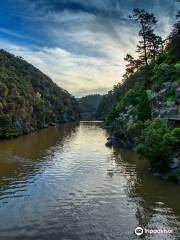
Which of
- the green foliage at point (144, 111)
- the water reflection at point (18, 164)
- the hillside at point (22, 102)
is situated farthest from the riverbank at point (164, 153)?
the hillside at point (22, 102)

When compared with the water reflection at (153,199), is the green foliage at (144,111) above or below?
above

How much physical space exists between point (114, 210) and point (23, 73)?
152046 mm

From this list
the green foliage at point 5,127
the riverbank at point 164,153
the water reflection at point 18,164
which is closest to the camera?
the water reflection at point 18,164

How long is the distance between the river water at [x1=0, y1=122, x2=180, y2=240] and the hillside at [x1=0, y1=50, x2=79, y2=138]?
41922 millimetres

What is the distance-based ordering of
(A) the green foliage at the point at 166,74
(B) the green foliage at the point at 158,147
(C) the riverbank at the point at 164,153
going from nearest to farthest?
(C) the riverbank at the point at 164,153
(B) the green foliage at the point at 158,147
(A) the green foliage at the point at 166,74

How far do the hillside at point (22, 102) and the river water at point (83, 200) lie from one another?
41.9 m

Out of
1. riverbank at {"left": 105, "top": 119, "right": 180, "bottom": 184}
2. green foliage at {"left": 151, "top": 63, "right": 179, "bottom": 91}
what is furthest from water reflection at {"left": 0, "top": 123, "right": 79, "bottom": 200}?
green foliage at {"left": 151, "top": 63, "right": 179, "bottom": 91}

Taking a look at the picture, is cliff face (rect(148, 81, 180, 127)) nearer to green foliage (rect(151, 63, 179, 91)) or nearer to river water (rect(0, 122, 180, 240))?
green foliage (rect(151, 63, 179, 91))

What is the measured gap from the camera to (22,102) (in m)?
108

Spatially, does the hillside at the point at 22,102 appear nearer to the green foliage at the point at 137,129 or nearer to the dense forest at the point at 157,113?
the dense forest at the point at 157,113

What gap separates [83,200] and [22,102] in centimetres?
7878

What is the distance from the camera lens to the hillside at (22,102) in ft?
316

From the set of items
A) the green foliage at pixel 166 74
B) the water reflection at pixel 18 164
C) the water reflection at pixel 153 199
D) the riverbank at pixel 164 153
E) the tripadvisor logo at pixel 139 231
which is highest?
the green foliage at pixel 166 74

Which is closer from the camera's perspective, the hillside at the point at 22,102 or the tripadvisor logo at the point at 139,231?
the tripadvisor logo at the point at 139,231
